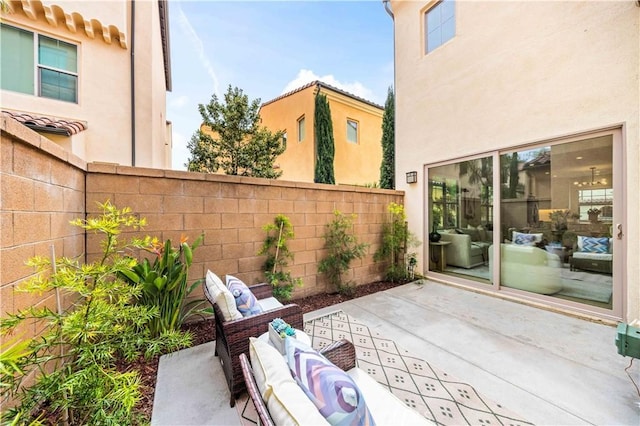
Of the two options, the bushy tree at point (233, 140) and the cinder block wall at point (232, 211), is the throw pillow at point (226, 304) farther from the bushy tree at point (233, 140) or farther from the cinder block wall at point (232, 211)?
the bushy tree at point (233, 140)

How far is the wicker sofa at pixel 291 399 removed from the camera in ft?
3.12

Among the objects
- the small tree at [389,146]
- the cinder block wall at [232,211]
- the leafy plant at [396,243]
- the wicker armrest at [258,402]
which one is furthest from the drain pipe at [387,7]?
the wicker armrest at [258,402]

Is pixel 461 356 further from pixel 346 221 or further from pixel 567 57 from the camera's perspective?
pixel 567 57

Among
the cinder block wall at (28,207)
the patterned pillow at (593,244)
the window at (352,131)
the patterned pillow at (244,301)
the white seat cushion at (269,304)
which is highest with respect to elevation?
the window at (352,131)

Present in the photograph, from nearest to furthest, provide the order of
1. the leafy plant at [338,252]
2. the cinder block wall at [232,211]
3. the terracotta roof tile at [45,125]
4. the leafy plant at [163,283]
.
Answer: the leafy plant at [163,283]
the cinder block wall at [232,211]
the terracotta roof tile at [45,125]
the leafy plant at [338,252]

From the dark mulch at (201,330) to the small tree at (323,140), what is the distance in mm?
5090

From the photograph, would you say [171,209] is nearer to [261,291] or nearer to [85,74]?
[261,291]

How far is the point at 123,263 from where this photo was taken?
150 cm

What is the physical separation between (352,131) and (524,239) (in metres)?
7.74

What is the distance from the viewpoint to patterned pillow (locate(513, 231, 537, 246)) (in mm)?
4223

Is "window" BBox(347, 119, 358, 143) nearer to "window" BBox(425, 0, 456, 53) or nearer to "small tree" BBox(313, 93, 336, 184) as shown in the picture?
"small tree" BBox(313, 93, 336, 184)

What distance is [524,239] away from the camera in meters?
4.31

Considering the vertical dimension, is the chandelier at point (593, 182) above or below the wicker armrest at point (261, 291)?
above

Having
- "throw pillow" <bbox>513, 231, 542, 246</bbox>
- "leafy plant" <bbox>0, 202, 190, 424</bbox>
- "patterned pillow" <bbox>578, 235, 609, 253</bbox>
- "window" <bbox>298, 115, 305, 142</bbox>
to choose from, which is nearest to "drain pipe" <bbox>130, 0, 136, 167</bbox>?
"leafy plant" <bbox>0, 202, 190, 424</bbox>
